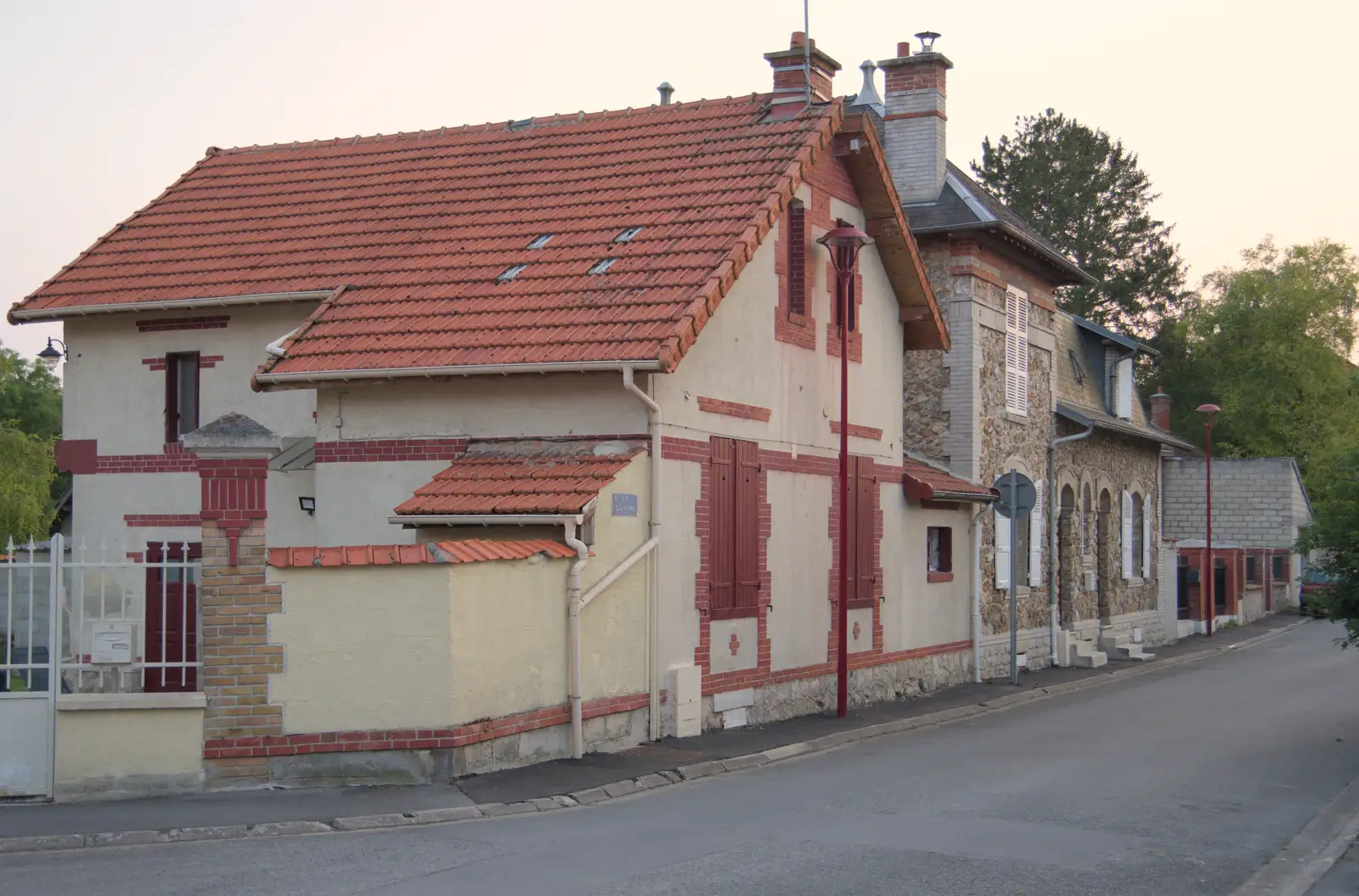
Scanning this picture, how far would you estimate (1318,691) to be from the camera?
75.3 feet

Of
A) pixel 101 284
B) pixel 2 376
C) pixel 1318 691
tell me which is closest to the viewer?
pixel 101 284

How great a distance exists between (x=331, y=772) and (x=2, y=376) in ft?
161

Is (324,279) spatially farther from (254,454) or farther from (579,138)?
(254,454)

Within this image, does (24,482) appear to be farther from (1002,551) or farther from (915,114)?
(1002,551)

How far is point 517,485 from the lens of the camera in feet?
47.7

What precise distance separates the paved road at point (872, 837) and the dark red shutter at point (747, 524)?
Answer: 7.03 ft

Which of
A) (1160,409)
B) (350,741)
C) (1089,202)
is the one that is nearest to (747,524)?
(350,741)

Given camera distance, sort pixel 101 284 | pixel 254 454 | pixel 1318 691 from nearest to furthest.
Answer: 1. pixel 254 454
2. pixel 101 284
3. pixel 1318 691

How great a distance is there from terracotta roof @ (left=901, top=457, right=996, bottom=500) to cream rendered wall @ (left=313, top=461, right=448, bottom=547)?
8.00 m

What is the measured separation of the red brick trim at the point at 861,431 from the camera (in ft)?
64.2

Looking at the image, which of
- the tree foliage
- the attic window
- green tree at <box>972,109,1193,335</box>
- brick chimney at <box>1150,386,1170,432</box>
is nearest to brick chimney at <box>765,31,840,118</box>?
the attic window

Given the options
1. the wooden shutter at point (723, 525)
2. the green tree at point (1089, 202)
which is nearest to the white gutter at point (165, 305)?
the wooden shutter at point (723, 525)

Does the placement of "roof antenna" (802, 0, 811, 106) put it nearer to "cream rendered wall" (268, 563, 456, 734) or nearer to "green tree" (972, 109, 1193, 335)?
"cream rendered wall" (268, 563, 456, 734)

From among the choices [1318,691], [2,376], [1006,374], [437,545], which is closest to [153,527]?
[437,545]
